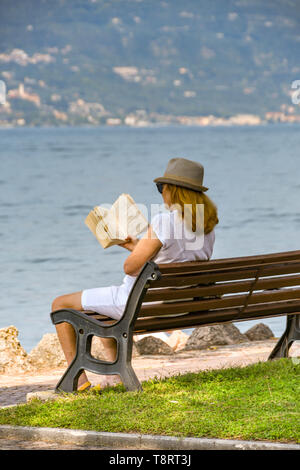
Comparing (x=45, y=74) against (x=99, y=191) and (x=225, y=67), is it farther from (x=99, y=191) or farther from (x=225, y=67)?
(x=99, y=191)

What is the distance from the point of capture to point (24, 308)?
17.6 meters

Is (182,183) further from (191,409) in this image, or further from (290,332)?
(290,332)

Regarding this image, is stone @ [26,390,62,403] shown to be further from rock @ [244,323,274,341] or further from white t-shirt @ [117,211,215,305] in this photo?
rock @ [244,323,274,341]

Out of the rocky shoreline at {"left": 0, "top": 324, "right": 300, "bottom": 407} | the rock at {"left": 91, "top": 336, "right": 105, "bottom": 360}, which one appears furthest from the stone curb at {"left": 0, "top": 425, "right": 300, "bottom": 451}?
the rock at {"left": 91, "top": 336, "right": 105, "bottom": 360}

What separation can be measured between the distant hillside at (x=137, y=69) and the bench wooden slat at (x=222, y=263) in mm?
138103

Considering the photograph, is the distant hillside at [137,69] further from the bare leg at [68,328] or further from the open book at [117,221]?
the open book at [117,221]

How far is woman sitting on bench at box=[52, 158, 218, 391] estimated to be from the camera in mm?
5801

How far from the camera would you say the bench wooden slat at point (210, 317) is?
5.86 metres

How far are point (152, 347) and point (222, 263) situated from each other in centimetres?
343

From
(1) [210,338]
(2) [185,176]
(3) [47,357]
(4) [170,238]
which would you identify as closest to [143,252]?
(4) [170,238]

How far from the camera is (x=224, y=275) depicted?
19.4 feet
